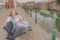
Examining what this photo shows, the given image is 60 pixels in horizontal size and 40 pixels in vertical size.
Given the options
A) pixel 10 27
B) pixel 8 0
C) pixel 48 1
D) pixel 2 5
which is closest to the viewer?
pixel 10 27

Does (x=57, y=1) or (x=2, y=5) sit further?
(x=2, y=5)

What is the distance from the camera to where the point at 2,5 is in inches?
971

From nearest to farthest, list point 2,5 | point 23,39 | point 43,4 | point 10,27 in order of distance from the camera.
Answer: point 10,27 → point 23,39 → point 43,4 → point 2,5

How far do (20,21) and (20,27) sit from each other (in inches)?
7.5

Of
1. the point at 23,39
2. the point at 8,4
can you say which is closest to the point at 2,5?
the point at 8,4

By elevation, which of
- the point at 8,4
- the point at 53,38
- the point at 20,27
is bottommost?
the point at 8,4

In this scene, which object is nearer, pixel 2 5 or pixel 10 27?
pixel 10 27

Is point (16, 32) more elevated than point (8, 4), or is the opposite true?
point (16, 32)

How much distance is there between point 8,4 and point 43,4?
12735 millimetres

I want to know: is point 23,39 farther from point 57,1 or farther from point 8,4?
point 8,4

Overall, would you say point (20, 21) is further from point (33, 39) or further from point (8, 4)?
point (8, 4)

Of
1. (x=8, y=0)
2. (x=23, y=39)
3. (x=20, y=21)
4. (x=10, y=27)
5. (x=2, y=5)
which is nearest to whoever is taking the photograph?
(x=10, y=27)

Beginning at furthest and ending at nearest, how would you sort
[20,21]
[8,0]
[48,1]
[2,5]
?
[8,0]
[2,5]
[48,1]
[20,21]

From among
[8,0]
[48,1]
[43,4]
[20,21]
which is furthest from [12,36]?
[8,0]
